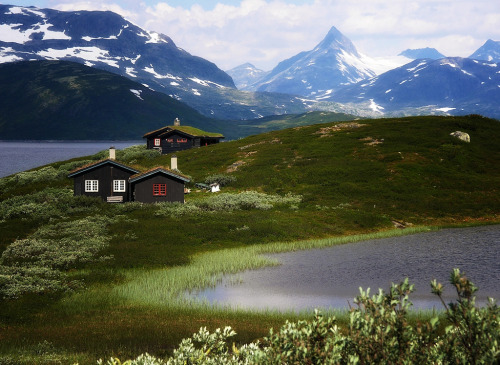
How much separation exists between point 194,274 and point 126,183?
35.3 metres

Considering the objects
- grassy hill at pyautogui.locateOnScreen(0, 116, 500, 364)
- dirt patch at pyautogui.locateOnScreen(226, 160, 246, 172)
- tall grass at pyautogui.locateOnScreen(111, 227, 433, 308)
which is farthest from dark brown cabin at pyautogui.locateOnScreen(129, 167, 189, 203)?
dirt patch at pyautogui.locateOnScreen(226, 160, 246, 172)

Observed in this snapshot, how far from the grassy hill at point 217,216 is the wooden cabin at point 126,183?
274 centimetres

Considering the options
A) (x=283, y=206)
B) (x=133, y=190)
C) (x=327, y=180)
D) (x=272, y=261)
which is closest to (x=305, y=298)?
(x=272, y=261)

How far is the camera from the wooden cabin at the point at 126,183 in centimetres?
6350

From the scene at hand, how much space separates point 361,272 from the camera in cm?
3534

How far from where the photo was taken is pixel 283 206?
6456 cm

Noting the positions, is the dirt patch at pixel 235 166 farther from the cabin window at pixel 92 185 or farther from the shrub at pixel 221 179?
the cabin window at pixel 92 185

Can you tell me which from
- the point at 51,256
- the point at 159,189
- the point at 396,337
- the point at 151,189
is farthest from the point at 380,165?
the point at 396,337

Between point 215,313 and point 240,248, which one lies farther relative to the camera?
point 240,248

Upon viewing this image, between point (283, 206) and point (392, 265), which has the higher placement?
A: point (283, 206)

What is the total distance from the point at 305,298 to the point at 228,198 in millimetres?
38502

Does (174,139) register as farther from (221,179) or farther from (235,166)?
(221,179)

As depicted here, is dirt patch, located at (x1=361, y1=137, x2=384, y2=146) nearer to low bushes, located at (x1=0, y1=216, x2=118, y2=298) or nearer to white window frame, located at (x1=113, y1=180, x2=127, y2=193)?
white window frame, located at (x1=113, y1=180, x2=127, y2=193)

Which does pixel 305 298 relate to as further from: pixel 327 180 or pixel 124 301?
pixel 327 180
